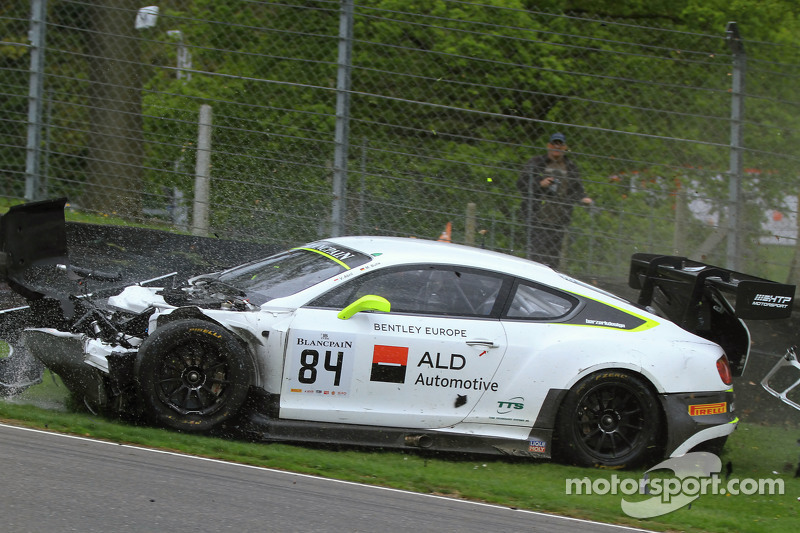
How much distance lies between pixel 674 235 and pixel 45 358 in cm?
590

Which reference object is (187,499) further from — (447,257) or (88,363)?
(447,257)

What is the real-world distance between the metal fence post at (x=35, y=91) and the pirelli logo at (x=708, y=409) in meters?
6.62

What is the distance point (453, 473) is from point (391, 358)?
87 centimetres

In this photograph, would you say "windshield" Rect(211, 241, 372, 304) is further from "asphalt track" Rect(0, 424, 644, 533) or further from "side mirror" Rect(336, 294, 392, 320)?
"asphalt track" Rect(0, 424, 644, 533)

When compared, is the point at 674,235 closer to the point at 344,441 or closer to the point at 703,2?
the point at 344,441

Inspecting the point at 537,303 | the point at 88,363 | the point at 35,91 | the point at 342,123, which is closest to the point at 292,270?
the point at 88,363

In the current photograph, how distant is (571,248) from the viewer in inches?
358

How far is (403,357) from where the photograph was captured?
6.30 meters

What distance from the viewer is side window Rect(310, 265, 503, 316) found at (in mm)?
6469

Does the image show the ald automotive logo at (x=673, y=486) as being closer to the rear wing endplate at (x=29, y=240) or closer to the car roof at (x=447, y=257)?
the car roof at (x=447, y=257)

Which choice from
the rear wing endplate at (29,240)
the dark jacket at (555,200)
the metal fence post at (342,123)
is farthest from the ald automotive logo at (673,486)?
the rear wing endplate at (29,240)

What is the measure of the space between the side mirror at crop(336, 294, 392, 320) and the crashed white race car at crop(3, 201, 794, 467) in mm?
10

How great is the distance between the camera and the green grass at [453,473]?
5.66 metres

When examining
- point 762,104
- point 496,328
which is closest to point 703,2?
point 762,104
